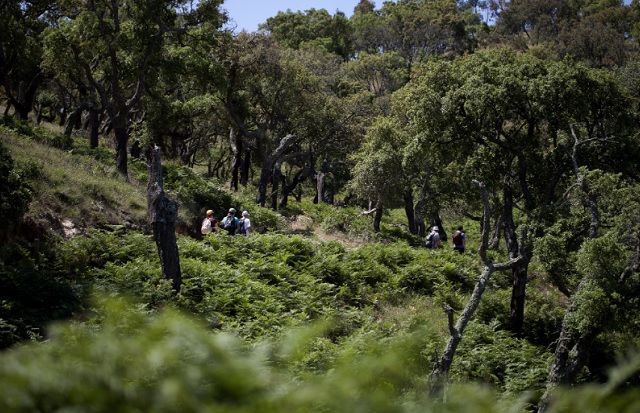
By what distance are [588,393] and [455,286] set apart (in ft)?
57.2

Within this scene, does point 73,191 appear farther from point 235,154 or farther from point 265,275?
point 235,154

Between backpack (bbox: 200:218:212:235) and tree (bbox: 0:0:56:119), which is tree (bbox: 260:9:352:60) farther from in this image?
backpack (bbox: 200:218:212:235)

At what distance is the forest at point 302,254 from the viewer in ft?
8.76

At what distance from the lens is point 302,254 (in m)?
18.6

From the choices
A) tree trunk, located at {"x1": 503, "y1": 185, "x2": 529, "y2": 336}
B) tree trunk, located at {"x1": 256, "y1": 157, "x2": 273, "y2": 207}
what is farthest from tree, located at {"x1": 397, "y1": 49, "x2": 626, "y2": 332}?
tree trunk, located at {"x1": 256, "y1": 157, "x2": 273, "y2": 207}

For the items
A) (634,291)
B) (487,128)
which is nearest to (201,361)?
(634,291)

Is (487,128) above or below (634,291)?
above

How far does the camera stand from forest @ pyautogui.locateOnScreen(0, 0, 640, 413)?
8.76 feet

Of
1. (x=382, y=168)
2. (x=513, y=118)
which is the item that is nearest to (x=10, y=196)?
(x=513, y=118)

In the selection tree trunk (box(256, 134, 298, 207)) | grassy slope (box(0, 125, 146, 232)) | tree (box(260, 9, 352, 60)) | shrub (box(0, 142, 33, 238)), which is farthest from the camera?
tree (box(260, 9, 352, 60))

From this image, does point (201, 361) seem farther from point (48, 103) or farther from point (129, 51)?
point (48, 103)

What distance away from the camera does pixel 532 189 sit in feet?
57.2

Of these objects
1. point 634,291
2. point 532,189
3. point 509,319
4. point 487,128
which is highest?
point 487,128

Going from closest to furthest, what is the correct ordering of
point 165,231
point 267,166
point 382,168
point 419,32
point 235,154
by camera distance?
point 165,231, point 267,166, point 382,168, point 235,154, point 419,32
